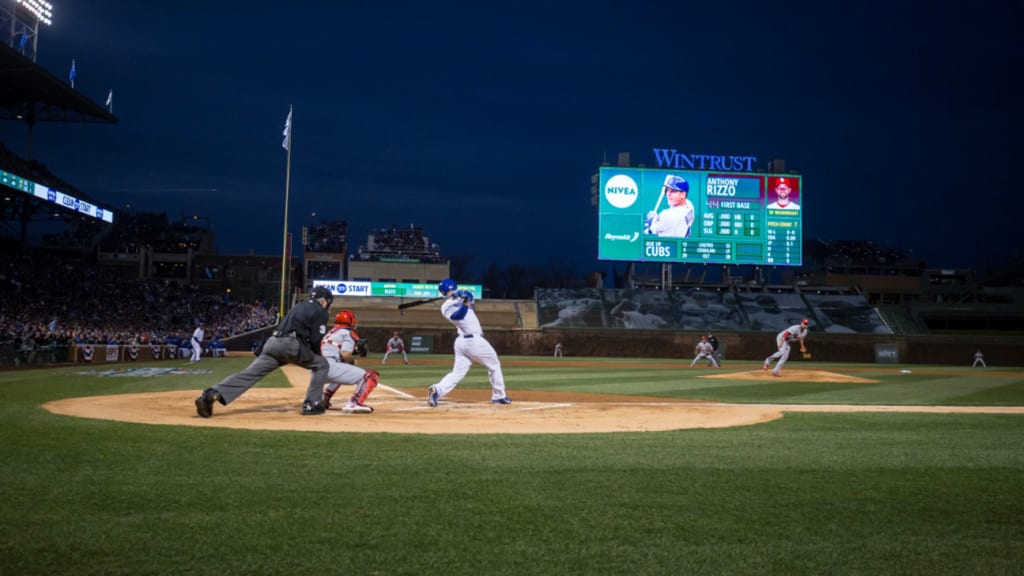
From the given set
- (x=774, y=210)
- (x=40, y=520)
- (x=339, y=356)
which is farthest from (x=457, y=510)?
(x=774, y=210)

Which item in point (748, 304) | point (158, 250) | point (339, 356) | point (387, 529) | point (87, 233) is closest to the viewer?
point (387, 529)

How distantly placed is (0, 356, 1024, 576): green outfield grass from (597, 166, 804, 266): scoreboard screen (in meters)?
37.0

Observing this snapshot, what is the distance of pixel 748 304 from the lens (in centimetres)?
5209

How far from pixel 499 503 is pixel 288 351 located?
558cm

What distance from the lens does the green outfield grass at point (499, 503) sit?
3660 mm

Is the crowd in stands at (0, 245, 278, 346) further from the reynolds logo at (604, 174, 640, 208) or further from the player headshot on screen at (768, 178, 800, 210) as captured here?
the player headshot on screen at (768, 178, 800, 210)

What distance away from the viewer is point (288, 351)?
9578mm

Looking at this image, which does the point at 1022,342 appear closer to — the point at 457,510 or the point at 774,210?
the point at 774,210

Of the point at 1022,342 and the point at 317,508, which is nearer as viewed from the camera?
the point at 317,508

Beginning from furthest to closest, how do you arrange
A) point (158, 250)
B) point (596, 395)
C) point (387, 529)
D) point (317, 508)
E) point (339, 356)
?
point (158, 250) < point (596, 395) < point (339, 356) < point (317, 508) < point (387, 529)

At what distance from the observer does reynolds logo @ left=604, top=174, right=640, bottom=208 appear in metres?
44.8

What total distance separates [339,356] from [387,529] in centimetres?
829

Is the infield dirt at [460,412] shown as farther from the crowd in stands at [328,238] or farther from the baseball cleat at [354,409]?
the crowd in stands at [328,238]

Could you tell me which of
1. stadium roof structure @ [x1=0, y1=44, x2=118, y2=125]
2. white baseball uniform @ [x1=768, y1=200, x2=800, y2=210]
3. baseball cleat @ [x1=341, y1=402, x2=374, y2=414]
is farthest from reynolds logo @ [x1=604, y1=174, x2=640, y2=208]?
baseball cleat @ [x1=341, y1=402, x2=374, y2=414]
